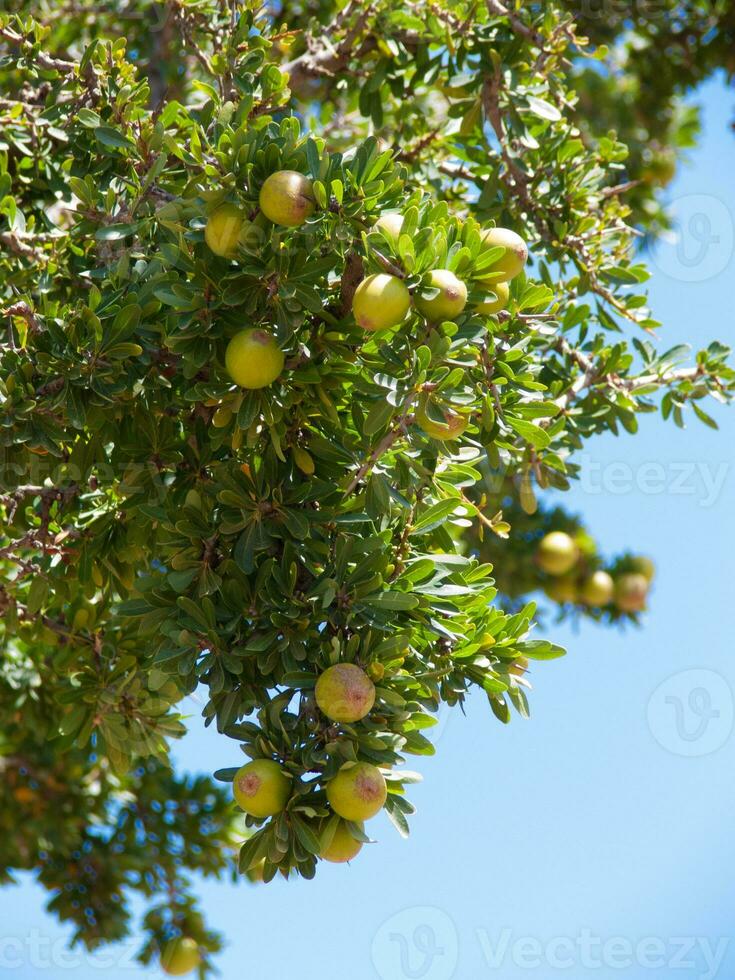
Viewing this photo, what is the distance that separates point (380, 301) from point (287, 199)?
254 millimetres

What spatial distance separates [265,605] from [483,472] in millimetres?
715

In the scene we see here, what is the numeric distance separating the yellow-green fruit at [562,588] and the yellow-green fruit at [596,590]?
0.04 meters

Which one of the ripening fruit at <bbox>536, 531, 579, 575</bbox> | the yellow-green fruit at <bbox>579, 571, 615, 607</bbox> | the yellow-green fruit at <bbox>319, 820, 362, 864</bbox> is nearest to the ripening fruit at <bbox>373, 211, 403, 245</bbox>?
the yellow-green fruit at <bbox>319, 820, 362, 864</bbox>

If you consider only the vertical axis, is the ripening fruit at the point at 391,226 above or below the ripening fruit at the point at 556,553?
below

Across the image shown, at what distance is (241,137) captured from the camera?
1.90 meters

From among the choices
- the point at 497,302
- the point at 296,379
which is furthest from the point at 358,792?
the point at 497,302

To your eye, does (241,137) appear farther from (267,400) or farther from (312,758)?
(312,758)

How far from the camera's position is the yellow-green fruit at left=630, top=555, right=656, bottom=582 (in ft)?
16.8

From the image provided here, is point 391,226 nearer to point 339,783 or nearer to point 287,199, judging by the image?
point 287,199

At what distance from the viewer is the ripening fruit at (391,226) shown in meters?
1.78

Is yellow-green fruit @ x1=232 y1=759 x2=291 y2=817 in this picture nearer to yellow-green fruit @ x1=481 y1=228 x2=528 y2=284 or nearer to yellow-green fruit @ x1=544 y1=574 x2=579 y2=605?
yellow-green fruit @ x1=481 y1=228 x2=528 y2=284

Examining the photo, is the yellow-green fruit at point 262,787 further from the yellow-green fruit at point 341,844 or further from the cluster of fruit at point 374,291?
the cluster of fruit at point 374,291

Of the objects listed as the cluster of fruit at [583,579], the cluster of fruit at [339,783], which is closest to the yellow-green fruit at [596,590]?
the cluster of fruit at [583,579]

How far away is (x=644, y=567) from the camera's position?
5145 millimetres
